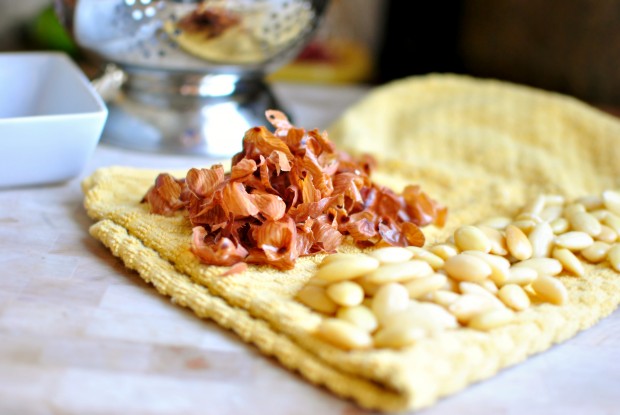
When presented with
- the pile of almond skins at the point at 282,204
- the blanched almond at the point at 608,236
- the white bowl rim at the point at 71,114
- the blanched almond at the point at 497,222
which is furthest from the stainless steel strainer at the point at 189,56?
the blanched almond at the point at 608,236

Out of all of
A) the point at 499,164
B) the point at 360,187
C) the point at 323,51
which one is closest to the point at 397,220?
the point at 360,187

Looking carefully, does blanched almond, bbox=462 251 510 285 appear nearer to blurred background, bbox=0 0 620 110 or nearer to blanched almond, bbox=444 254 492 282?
blanched almond, bbox=444 254 492 282

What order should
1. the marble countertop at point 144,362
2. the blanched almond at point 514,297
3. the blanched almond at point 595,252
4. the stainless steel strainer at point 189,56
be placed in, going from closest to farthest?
the marble countertop at point 144,362 < the blanched almond at point 514,297 < the blanched almond at point 595,252 < the stainless steel strainer at point 189,56

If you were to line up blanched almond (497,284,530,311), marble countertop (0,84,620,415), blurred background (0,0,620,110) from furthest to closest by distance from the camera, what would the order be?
1. blurred background (0,0,620,110)
2. blanched almond (497,284,530,311)
3. marble countertop (0,84,620,415)

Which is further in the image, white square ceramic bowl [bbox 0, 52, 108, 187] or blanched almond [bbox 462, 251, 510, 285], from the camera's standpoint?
white square ceramic bowl [bbox 0, 52, 108, 187]

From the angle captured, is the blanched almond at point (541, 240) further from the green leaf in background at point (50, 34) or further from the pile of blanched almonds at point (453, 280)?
the green leaf in background at point (50, 34)

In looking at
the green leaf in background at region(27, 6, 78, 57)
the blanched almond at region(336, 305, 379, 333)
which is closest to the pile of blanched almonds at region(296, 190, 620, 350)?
the blanched almond at region(336, 305, 379, 333)

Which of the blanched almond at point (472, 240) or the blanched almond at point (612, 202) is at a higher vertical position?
the blanched almond at point (612, 202)
